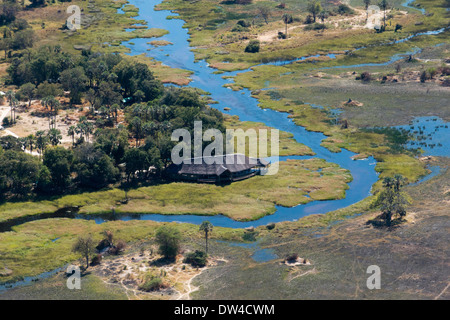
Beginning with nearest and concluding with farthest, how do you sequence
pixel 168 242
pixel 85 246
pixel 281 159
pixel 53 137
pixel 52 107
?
pixel 85 246, pixel 168 242, pixel 53 137, pixel 281 159, pixel 52 107

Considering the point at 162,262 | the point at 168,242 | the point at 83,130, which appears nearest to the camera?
the point at 162,262

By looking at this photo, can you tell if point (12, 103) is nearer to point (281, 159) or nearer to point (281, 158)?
Answer: point (281, 158)

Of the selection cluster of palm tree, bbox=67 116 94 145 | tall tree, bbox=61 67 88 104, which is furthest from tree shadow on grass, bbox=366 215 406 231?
tall tree, bbox=61 67 88 104

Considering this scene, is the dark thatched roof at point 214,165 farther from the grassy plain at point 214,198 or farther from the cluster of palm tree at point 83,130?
the cluster of palm tree at point 83,130

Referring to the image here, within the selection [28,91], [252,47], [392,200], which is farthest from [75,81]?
[392,200]

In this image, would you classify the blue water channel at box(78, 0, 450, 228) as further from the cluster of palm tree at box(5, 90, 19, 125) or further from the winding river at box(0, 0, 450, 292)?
the cluster of palm tree at box(5, 90, 19, 125)

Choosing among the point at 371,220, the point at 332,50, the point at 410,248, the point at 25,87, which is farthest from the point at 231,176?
the point at 332,50

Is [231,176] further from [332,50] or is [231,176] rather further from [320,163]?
[332,50]
